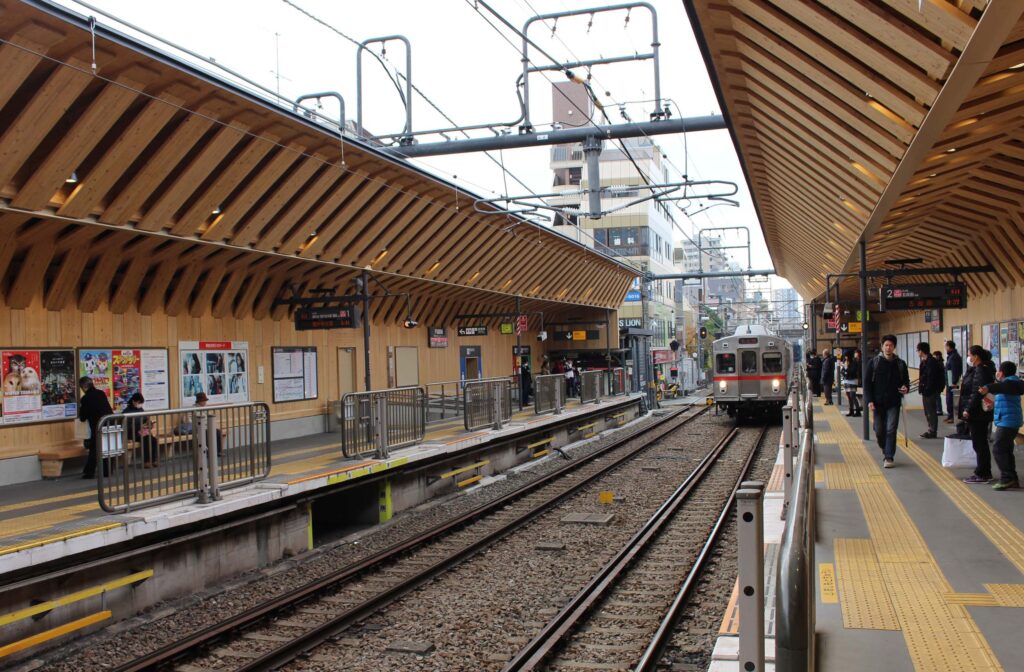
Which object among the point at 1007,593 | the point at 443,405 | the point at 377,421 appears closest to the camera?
the point at 1007,593

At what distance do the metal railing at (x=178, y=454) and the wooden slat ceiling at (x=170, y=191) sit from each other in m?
3.18

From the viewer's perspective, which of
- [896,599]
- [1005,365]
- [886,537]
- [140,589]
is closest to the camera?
[896,599]

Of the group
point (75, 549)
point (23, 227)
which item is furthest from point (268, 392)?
point (75, 549)

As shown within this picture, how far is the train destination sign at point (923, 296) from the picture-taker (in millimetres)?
13094

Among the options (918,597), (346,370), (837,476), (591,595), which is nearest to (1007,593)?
(918,597)

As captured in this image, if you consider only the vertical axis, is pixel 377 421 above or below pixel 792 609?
below

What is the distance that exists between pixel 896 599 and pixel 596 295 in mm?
Answer: 27596

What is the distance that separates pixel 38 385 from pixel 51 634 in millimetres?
5433

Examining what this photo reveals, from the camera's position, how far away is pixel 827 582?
5.91m

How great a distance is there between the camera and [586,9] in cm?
1277

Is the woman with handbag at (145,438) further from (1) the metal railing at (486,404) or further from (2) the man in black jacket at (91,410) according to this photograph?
(1) the metal railing at (486,404)

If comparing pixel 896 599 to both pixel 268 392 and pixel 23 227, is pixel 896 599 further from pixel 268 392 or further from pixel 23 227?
pixel 268 392

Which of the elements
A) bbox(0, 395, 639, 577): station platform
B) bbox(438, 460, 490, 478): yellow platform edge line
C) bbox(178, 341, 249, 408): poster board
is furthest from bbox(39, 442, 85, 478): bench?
bbox(438, 460, 490, 478): yellow platform edge line

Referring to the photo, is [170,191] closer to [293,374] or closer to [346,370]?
[293,374]
